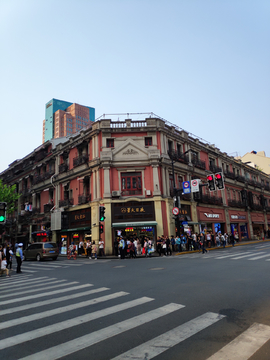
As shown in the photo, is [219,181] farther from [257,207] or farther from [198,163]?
[257,207]

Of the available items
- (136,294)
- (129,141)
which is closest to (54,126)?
(129,141)

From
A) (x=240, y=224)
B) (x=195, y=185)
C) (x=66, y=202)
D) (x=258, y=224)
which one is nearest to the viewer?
(x=195, y=185)

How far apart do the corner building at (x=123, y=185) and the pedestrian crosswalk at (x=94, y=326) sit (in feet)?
62.3

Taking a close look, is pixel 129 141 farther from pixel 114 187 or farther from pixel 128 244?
pixel 128 244

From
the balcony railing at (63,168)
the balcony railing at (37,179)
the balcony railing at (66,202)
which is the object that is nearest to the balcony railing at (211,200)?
the balcony railing at (66,202)

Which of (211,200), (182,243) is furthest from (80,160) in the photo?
(211,200)

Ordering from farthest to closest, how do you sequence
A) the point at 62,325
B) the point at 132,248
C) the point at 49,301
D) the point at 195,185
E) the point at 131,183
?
1. the point at 131,183
2. the point at 195,185
3. the point at 132,248
4. the point at 49,301
5. the point at 62,325

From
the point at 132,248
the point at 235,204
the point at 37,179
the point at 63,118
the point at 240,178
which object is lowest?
the point at 132,248

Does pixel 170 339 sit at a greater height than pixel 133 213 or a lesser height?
lesser

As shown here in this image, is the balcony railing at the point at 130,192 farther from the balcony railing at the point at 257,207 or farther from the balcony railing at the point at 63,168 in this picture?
the balcony railing at the point at 257,207

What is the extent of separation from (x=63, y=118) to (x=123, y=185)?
413 ft

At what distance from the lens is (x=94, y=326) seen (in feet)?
16.8

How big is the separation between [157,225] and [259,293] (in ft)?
64.3

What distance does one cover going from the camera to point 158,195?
27.1 metres
